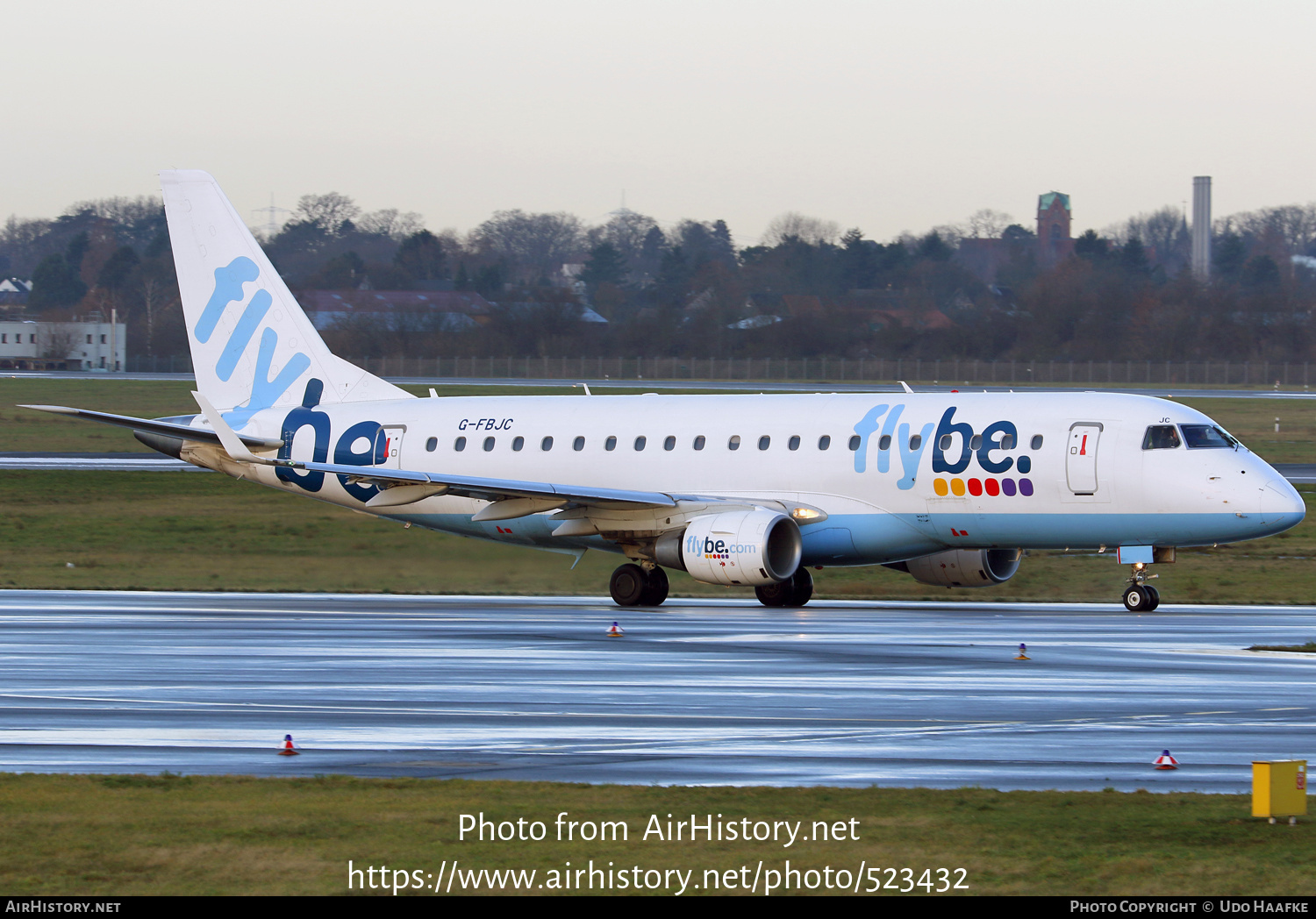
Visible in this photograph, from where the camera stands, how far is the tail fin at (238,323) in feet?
126

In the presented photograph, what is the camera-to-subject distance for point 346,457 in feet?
121

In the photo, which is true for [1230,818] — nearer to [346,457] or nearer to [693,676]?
[693,676]

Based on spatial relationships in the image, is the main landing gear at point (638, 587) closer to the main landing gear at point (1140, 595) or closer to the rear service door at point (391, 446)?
the rear service door at point (391, 446)

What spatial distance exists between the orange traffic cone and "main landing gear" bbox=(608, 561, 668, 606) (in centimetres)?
1841

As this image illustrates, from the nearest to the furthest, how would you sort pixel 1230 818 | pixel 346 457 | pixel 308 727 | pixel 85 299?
pixel 1230 818, pixel 308 727, pixel 346 457, pixel 85 299

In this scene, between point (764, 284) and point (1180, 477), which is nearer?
point (1180, 477)

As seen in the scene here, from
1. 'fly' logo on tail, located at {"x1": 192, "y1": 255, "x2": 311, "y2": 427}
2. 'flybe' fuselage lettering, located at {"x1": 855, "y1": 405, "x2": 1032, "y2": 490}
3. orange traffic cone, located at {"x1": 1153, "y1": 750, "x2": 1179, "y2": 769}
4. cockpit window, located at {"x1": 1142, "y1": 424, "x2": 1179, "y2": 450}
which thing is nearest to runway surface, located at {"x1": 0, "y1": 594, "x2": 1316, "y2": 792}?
orange traffic cone, located at {"x1": 1153, "y1": 750, "x2": 1179, "y2": 769}

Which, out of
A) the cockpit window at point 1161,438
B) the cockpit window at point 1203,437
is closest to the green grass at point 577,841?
the cockpit window at point 1161,438

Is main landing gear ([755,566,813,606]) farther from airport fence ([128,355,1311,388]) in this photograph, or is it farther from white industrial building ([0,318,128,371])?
white industrial building ([0,318,128,371])

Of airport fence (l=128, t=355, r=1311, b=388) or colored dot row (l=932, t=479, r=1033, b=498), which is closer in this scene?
colored dot row (l=932, t=479, r=1033, b=498)

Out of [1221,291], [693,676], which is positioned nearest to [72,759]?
[693,676]

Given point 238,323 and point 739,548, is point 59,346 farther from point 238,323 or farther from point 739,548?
point 739,548

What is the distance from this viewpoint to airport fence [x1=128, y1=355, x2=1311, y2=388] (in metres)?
108

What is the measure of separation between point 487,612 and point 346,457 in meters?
7.32
